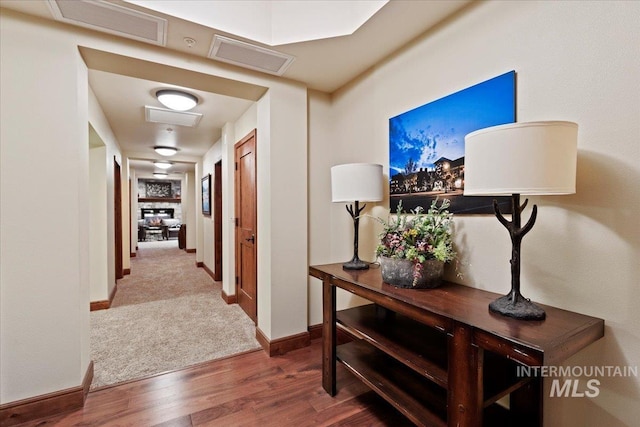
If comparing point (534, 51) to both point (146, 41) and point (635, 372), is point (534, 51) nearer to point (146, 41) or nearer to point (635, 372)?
point (635, 372)

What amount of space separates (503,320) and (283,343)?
1935 mm

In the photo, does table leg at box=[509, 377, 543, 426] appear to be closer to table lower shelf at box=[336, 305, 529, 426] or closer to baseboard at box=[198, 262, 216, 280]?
table lower shelf at box=[336, 305, 529, 426]

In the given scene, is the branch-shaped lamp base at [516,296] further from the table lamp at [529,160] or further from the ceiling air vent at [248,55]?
the ceiling air vent at [248,55]

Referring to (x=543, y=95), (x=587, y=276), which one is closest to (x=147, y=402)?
(x=587, y=276)

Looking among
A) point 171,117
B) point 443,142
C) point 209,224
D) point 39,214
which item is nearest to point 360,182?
point 443,142

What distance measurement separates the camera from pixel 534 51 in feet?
4.62

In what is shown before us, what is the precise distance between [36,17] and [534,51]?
2772 millimetres

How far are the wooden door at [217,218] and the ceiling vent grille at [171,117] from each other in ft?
3.58

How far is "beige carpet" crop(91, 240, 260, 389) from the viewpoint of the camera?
245cm

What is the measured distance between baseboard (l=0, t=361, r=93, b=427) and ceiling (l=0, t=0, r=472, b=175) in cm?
219

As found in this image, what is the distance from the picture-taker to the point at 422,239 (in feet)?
5.36

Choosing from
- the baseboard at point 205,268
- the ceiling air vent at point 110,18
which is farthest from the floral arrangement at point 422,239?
the baseboard at point 205,268

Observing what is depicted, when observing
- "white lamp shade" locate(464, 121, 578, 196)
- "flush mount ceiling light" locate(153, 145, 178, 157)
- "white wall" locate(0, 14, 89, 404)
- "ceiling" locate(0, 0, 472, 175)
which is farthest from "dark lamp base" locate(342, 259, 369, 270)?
"flush mount ceiling light" locate(153, 145, 178, 157)

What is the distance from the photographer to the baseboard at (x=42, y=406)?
173 cm
